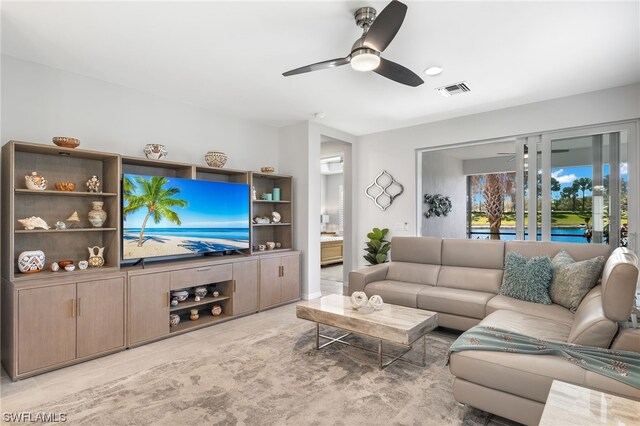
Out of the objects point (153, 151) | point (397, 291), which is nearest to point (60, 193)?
point (153, 151)

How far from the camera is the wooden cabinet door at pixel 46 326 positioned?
2.54m

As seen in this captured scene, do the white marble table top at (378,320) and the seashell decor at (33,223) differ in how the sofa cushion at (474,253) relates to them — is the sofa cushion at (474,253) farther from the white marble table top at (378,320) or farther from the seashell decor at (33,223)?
the seashell decor at (33,223)

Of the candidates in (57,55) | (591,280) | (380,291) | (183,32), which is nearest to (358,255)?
(380,291)

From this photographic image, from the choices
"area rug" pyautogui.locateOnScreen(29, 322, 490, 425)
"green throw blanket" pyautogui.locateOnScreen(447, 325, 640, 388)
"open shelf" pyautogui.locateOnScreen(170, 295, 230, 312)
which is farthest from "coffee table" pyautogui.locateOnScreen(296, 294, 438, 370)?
"open shelf" pyautogui.locateOnScreen(170, 295, 230, 312)

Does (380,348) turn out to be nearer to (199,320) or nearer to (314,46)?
(199,320)

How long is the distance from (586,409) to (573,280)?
187 cm

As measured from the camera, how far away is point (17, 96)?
292 cm

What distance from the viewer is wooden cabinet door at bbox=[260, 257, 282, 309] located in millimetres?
4379

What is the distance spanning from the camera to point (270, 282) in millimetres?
4473

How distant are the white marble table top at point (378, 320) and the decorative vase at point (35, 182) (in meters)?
2.47

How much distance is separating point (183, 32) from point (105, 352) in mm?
2832

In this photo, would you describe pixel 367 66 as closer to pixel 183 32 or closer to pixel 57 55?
pixel 183 32

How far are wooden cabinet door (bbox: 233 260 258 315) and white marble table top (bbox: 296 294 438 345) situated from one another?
1.29 meters

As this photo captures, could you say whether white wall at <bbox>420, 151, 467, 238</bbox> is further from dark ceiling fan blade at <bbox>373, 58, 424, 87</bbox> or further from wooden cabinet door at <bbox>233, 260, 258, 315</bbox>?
dark ceiling fan blade at <bbox>373, 58, 424, 87</bbox>
